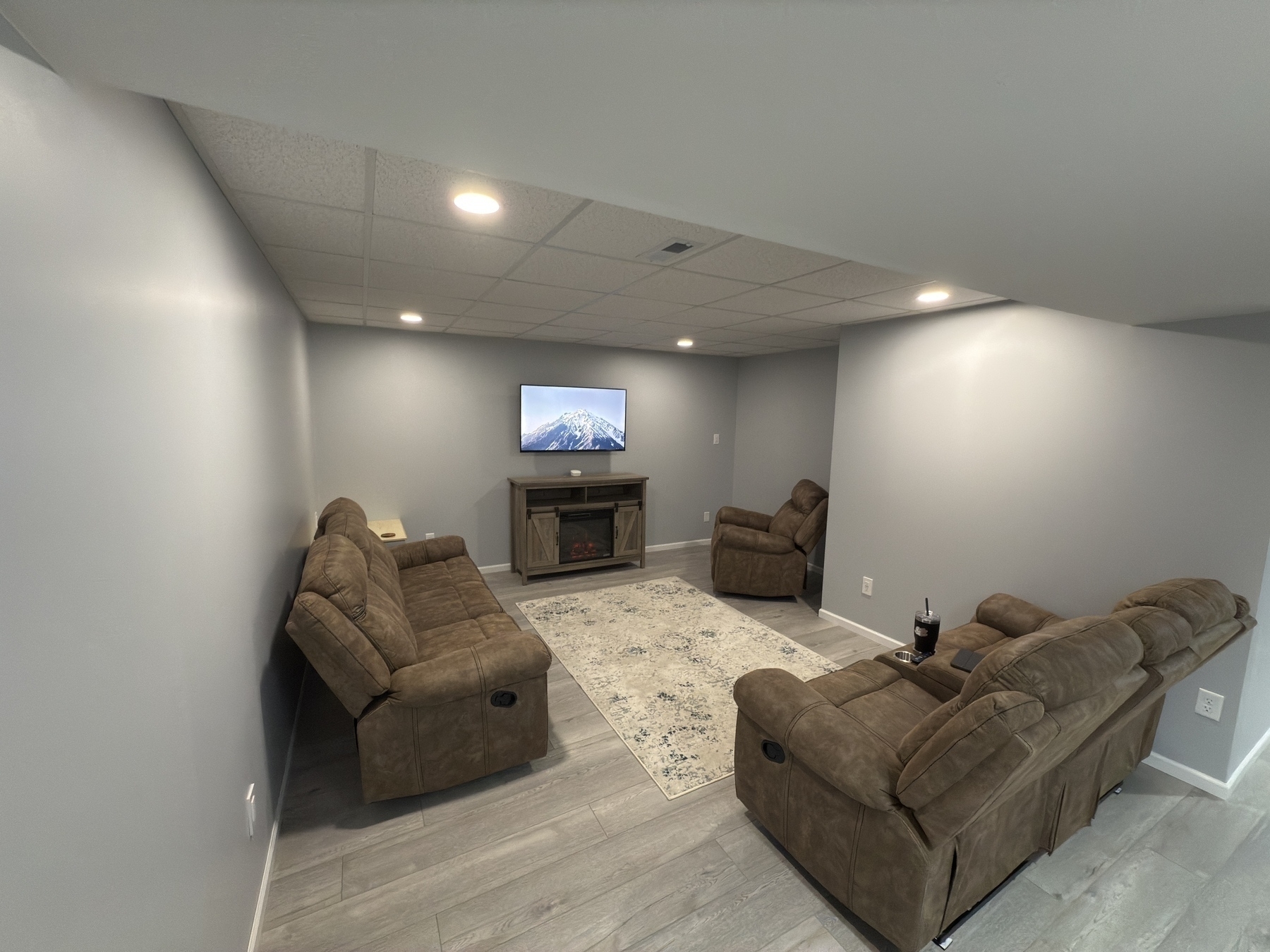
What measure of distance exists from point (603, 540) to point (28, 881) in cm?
467

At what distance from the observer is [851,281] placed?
8.14ft

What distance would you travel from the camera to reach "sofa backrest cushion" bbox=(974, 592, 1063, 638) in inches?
104

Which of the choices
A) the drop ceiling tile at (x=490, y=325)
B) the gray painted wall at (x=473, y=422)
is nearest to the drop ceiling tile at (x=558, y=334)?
the drop ceiling tile at (x=490, y=325)

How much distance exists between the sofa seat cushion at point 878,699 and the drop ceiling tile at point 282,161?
8.03ft

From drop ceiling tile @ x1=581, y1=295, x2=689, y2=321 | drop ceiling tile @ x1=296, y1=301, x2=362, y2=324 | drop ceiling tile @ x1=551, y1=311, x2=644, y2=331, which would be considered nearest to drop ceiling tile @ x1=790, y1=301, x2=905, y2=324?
drop ceiling tile @ x1=581, y1=295, x2=689, y2=321

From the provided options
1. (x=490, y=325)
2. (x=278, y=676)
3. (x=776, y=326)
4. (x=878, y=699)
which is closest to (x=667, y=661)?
(x=878, y=699)

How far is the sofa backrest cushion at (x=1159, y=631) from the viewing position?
1567 millimetres

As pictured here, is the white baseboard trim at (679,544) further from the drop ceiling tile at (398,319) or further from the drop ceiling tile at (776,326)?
the drop ceiling tile at (398,319)

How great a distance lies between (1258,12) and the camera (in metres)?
0.54

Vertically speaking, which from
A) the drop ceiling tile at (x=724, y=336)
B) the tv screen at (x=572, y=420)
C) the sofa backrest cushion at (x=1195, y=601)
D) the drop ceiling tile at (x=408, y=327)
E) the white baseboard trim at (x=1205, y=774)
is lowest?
the white baseboard trim at (x=1205, y=774)

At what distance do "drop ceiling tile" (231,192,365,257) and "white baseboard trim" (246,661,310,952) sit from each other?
2.22 meters

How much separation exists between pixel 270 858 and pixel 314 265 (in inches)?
97.4

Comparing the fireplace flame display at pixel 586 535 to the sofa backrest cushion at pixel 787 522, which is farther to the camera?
the fireplace flame display at pixel 586 535

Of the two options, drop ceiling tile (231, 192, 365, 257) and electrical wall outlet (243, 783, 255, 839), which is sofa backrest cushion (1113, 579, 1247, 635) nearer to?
electrical wall outlet (243, 783, 255, 839)
